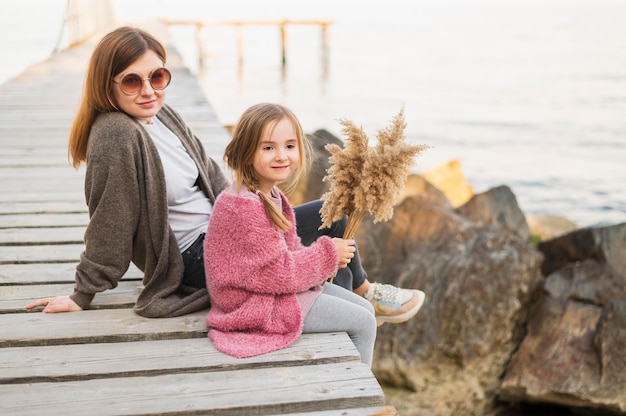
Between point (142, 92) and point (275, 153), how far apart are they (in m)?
0.54

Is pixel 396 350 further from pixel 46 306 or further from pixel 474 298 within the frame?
pixel 46 306

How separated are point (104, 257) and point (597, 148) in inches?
648

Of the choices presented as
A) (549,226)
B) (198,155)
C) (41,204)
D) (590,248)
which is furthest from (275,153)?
(549,226)

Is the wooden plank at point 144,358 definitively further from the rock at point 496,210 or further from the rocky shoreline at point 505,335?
the rock at point 496,210

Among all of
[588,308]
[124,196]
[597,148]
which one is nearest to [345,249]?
[124,196]

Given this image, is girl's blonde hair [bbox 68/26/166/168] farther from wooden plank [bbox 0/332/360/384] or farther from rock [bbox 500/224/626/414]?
rock [bbox 500/224/626/414]

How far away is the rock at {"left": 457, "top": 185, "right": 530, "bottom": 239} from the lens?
21.6ft

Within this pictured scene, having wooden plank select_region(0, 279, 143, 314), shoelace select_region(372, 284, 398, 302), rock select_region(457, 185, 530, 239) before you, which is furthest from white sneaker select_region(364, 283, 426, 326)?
rock select_region(457, 185, 530, 239)

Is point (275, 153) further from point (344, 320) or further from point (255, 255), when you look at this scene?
point (344, 320)

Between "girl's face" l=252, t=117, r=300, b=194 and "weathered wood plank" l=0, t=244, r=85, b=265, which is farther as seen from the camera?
"weathered wood plank" l=0, t=244, r=85, b=265

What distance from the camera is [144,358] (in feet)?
7.67

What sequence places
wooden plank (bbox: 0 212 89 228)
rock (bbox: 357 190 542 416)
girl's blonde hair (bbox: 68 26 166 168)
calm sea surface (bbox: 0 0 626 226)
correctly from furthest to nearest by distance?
calm sea surface (bbox: 0 0 626 226) → rock (bbox: 357 190 542 416) → wooden plank (bbox: 0 212 89 228) → girl's blonde hair (bbox: 68 26 166 168)

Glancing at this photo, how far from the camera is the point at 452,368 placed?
4520mm

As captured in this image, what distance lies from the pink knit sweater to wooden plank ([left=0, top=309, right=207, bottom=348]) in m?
0.16
